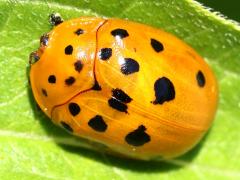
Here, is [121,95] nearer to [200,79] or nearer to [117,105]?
[117,105]

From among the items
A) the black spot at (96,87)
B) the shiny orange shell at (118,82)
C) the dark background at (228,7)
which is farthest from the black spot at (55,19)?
the dark background at (228,7)

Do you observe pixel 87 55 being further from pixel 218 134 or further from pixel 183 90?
pixel 218 134

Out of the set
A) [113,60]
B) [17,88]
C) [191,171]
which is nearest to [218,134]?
[191,171]

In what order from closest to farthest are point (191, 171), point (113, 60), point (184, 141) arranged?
point (113, 60) < point (184, 141) < point (191, 171)

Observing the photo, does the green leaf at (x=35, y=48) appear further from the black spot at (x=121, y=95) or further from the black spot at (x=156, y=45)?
the black spot at (x=121, y=95)

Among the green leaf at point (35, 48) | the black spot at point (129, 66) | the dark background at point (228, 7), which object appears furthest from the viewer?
the dark background at point (228, 7)

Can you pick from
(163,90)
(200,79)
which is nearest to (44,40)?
(163,90)
